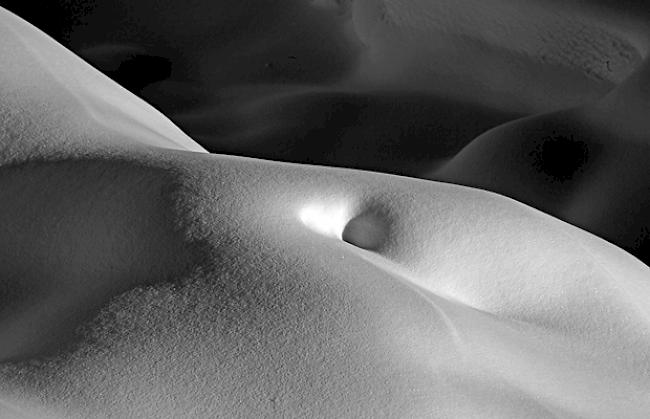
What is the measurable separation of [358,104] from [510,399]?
1.26 metres

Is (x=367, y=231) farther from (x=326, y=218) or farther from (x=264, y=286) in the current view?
(x=264, y=286)

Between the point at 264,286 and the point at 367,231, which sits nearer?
the point at 264,286

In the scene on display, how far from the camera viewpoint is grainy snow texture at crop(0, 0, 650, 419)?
2.41 ft

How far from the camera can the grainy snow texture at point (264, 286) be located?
735 mm

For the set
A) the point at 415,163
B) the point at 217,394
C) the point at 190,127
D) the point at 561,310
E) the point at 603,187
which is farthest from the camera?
the point at 190,127

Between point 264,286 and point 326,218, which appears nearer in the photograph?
point 264,286

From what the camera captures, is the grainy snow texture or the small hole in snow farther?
the small hole in snow

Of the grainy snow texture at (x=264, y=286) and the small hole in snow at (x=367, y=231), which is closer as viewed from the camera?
the grainy snow texture at (x=264, y=286)

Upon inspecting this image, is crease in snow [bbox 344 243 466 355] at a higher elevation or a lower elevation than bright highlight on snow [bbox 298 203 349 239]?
lower

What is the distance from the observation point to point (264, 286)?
2.61ft

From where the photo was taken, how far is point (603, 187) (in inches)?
58.5

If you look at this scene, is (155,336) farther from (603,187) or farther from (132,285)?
(603,187)

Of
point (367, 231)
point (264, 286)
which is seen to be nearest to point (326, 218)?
point (367, 231)

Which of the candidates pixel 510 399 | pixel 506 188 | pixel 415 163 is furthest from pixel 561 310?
pixel 415 163
